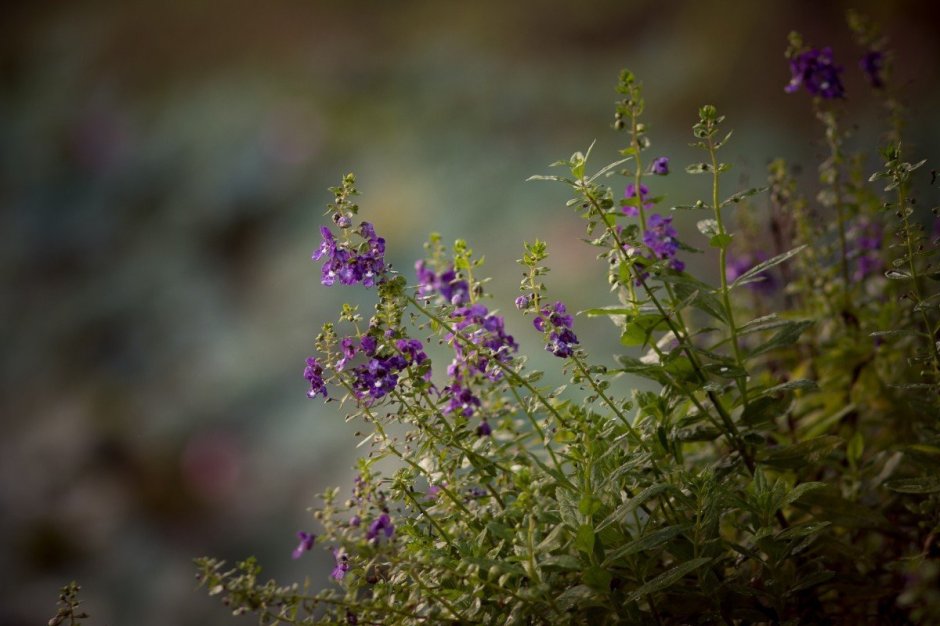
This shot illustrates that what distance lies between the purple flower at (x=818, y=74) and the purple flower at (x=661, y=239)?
0.47 m

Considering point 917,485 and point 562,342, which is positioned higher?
point 562,342

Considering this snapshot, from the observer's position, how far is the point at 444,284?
0.90 meters

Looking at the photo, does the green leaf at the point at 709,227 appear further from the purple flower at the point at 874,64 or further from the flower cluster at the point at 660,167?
the purple flower at the point at 874,64

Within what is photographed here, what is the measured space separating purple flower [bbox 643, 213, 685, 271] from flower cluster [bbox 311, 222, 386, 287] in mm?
288

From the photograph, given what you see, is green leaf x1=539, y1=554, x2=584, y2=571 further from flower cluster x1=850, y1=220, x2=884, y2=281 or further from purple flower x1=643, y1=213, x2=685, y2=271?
flower cluster x1=850, y1=220, x2=884, y2=281

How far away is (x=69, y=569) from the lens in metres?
2.80

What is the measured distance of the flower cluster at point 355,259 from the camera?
2.88 feet

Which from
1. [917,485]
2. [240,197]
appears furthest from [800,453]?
[240,197]

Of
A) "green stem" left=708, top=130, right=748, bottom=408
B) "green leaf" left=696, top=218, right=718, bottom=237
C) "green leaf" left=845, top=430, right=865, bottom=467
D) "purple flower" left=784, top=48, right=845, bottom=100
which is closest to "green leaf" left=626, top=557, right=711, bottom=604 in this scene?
"green stem" left=708, top=130, right=748, bottom=408

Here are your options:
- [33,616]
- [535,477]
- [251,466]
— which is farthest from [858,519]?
[33,616]

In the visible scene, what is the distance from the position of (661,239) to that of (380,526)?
442 mm

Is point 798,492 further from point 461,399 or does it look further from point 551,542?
point 461,399

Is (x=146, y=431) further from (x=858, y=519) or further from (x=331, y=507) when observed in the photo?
(x=858, y=519)

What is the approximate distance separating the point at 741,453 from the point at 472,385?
0.32 metres
